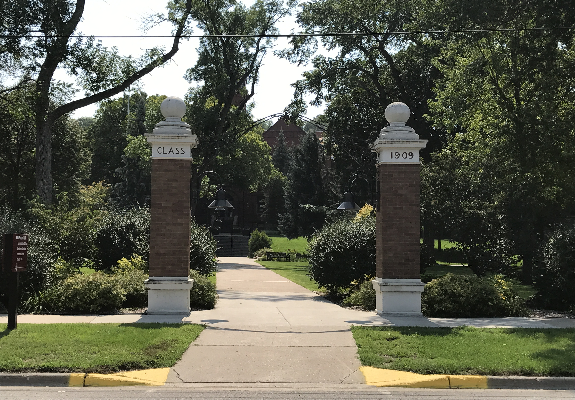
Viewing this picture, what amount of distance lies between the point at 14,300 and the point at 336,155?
33307 mm

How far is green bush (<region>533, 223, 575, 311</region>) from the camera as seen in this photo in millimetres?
14016

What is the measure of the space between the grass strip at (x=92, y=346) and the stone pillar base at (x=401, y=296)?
3.94m

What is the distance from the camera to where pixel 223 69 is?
127ft

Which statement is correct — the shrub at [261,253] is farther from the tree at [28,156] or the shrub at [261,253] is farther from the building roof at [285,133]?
the building roof at [285,133]

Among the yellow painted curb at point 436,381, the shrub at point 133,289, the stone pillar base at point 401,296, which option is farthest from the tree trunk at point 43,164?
the yellow painted curb at point 436,381

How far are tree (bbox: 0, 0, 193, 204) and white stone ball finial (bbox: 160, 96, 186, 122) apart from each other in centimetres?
945

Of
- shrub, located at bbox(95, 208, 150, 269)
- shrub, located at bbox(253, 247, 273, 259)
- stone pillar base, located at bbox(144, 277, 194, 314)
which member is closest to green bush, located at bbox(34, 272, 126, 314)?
stone pillar base, located at bbox(144, 277, 194, 314)

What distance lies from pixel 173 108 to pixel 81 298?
429 cm

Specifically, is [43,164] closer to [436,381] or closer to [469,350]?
[469,350]

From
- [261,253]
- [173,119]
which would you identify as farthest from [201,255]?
[261,253]

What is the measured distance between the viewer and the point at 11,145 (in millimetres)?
34812

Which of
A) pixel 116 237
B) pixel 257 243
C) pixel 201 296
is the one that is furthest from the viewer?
pixel 257 243

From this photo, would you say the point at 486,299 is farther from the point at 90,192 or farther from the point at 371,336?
the point at 90,192

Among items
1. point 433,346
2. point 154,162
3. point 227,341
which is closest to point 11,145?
point 154,162
